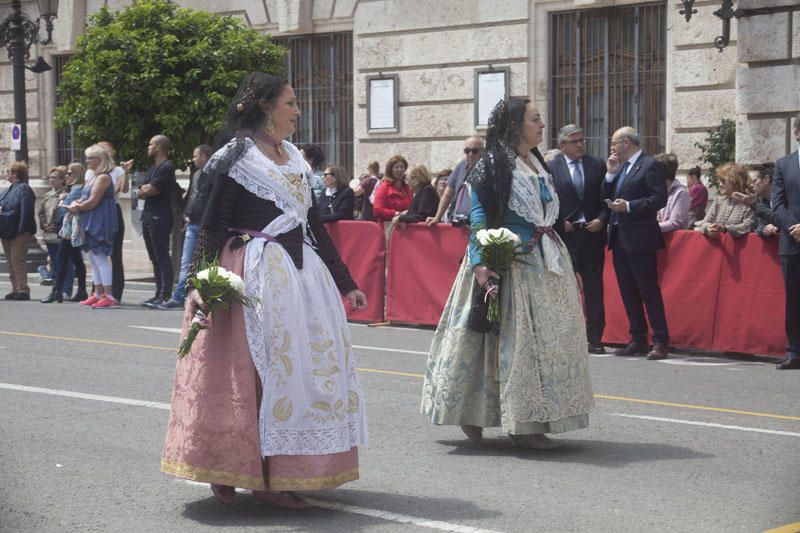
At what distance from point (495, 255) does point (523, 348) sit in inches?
20.2

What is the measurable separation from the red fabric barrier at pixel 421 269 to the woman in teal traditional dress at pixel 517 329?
19.5 ft

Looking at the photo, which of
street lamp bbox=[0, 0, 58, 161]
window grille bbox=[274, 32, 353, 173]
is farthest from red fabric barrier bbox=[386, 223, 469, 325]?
street lamp bbox=[0, 0, 58, 161]

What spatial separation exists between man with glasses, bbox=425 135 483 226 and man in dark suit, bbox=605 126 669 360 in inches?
61.8

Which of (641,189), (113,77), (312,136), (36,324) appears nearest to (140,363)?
(36,324)

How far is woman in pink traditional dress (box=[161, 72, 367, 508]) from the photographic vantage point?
615 cm

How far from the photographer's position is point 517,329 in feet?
25.2

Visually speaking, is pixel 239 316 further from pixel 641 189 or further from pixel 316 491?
pixel 641 189

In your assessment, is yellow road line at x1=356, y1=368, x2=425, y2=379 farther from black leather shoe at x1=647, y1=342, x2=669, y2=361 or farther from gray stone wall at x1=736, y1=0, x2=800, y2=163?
gray stone wall at x1=736, y1=0, x2=800, y2=163

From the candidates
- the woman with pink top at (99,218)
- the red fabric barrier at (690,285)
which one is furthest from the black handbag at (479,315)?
the woman with pink top at (99,218)

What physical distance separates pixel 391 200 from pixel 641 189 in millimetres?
4350

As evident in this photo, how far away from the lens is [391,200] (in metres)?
15.9

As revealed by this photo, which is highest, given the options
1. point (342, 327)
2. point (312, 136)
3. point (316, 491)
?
point (312, 136)

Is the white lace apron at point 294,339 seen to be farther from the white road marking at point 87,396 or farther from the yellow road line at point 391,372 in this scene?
the yellow road line at point 391,372

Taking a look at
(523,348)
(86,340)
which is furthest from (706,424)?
(86,340)
